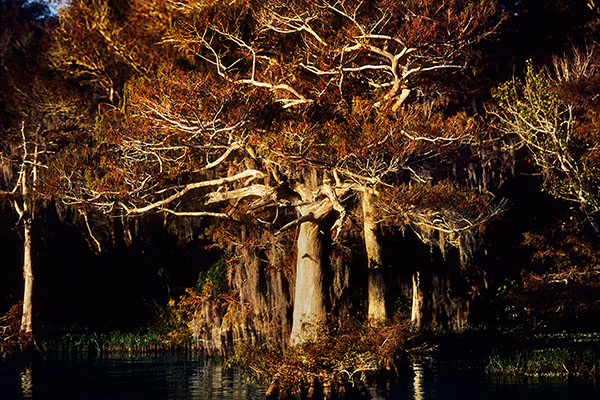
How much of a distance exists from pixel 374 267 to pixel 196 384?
540 cm

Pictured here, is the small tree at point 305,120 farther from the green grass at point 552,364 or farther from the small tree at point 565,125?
the green grass at point 552,364

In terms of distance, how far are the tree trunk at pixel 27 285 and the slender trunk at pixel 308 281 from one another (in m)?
9.95

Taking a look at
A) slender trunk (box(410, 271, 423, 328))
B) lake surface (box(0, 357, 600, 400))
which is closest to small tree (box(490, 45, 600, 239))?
lake surface (box(0, 357, 600, 400))

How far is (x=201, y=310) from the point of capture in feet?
83.0

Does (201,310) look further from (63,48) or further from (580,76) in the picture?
(580,76)

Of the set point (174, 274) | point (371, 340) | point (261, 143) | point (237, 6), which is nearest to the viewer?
point (371, 340)

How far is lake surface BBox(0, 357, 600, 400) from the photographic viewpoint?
636 inches

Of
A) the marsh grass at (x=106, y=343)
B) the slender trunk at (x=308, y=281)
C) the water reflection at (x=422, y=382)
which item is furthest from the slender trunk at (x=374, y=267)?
the marsh grass at (x=106, y=343)

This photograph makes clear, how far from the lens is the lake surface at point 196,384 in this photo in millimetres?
16156

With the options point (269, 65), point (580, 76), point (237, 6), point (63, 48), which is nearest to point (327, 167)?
point (269, 65)

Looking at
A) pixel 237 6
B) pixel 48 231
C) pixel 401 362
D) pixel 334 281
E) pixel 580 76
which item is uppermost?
pixel 237 6

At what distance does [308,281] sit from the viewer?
67.0 feet

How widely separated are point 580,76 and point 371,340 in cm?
981

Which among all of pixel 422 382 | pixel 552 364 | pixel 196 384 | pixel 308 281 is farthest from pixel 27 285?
pixel 552 364
